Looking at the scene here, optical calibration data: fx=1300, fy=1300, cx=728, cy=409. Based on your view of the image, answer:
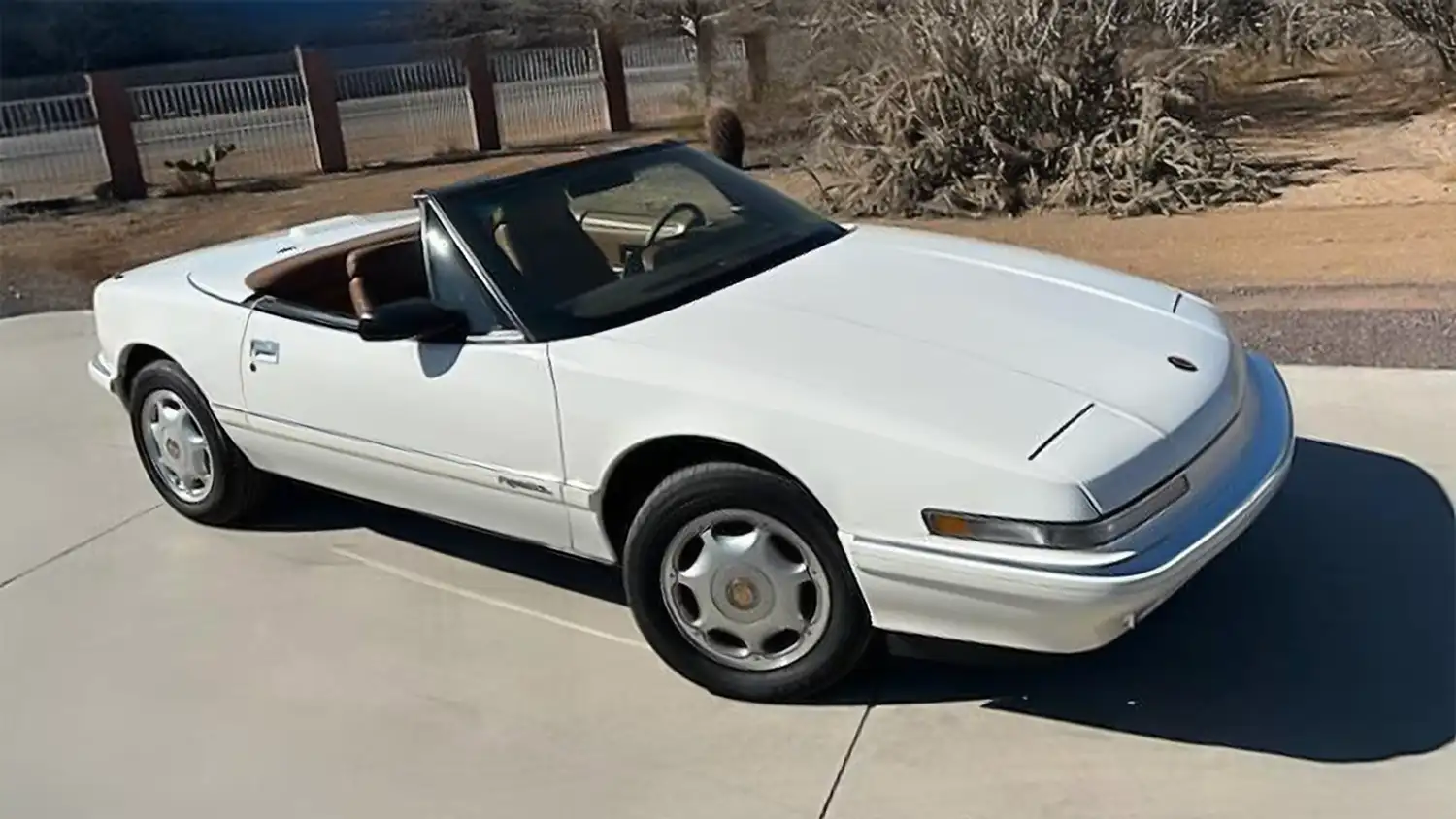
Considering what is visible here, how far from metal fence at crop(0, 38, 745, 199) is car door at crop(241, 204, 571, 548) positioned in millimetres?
16206

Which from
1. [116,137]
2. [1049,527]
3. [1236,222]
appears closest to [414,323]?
[1049,527]

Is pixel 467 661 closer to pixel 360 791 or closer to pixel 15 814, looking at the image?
pixel 360 791

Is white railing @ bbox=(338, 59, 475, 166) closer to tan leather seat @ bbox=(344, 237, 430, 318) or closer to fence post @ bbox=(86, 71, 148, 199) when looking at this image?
fence post @ bbox=(86, 71, 148, 199)

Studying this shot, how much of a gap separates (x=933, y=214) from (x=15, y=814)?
33.4ft

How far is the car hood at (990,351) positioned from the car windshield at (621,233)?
0.48 ft

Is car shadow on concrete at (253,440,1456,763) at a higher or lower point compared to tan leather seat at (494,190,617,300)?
lower

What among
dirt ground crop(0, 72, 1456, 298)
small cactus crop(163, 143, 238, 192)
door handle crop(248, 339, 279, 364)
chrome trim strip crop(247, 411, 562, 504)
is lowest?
dirt ground crop(0, 72, 1456, 298)

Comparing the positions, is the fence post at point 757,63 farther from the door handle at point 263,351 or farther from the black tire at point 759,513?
the black tire at point 759,513

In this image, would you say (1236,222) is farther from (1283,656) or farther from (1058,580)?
(1058,580)

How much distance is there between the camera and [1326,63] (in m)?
18.9

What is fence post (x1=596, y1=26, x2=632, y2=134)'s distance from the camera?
2134 cm

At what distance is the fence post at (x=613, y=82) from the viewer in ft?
70.0

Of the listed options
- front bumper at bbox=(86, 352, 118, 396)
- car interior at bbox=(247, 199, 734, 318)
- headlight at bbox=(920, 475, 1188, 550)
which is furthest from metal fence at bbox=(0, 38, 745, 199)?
headlight at bbox=(920, 475, 1188, 550)

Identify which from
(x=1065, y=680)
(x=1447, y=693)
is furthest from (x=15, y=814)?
(x=1447, y=693)
